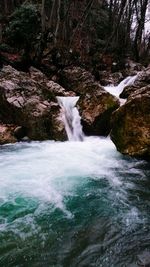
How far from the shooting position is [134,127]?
9.38 m

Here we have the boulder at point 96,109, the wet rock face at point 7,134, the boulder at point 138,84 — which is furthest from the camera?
the boulder at point 138,84

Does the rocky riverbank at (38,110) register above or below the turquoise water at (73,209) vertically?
above

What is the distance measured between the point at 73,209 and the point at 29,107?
6186mm

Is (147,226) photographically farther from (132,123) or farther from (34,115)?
(34,115)

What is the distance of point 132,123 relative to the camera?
944 cm

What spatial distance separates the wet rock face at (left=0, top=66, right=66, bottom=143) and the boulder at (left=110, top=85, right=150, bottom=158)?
8.67 feet

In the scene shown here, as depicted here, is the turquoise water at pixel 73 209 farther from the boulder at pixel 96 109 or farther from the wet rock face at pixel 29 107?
the boulder at pixel 96 109

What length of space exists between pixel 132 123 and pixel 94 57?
13.0 metres

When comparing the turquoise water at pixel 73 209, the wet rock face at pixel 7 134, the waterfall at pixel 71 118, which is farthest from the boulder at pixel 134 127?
the wet rock face at pixel 7 134

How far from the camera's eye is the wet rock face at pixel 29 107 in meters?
11.7

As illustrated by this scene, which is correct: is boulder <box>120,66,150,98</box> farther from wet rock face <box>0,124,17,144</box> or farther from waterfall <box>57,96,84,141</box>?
wet rock face <box>0,124,17,144</box>

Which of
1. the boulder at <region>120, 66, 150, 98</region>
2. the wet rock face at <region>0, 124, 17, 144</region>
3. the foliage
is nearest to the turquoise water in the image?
the wet rock face at <region>0, 124, 17, 144</region>

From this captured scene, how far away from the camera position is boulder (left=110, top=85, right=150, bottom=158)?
919cm

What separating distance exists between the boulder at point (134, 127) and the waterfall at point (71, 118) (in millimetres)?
2610
